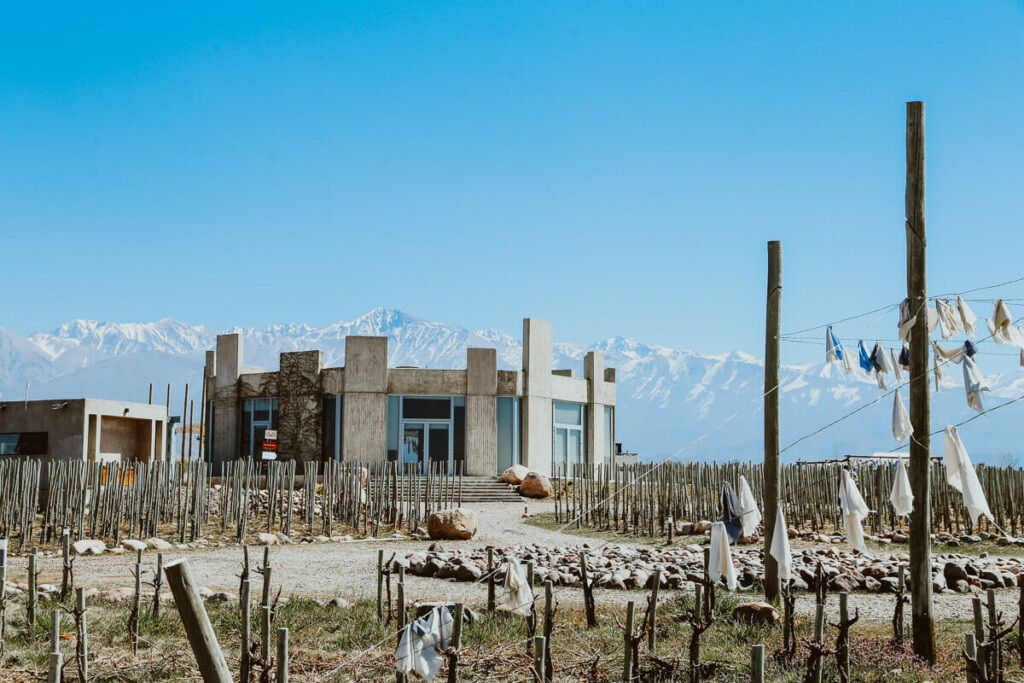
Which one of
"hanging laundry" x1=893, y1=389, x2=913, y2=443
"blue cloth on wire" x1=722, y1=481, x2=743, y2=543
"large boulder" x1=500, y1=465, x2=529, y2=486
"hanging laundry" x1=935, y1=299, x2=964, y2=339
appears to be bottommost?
"large boulder" x1=500, y1=465, x2=529, y2=486

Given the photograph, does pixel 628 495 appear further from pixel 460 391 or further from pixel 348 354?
pixel 348 354

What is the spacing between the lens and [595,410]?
3616 cm

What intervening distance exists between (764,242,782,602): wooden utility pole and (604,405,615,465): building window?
2592 cm

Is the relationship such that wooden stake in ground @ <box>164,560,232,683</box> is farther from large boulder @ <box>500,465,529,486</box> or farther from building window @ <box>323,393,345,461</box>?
building window @ <box>323,393,345,461</box>

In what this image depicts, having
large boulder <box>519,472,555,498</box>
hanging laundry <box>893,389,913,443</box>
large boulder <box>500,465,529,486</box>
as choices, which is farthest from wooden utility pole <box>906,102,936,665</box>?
large boulder <box>500,465,529,486</box>

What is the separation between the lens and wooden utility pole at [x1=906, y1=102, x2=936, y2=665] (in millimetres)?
8273

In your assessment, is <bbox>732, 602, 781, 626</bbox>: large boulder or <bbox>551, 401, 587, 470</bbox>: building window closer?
<bbox>732, 602, 781, 626</bbox>: large boulder

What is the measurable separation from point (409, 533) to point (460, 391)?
12.1 m

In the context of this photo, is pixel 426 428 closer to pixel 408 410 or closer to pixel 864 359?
pixel 408 410

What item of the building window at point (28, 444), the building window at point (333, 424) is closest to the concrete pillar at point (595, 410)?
the building window at point (333, 424)

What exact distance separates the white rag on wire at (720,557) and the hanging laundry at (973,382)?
3468 mm

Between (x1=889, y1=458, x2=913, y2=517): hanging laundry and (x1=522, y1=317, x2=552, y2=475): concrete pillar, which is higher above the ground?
(x1=522, y1=317, x2=552, y2=475): concrete pillar

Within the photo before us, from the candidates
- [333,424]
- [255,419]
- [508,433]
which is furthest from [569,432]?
[255,419]

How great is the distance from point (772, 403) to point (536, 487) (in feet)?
63.4
